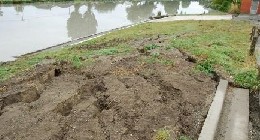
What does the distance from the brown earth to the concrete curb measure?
17cm

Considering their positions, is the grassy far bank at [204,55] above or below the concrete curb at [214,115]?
above

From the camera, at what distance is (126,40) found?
1781 centimetres

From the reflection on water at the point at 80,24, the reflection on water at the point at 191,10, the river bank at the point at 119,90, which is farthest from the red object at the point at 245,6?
the river bank at the point at 119,90

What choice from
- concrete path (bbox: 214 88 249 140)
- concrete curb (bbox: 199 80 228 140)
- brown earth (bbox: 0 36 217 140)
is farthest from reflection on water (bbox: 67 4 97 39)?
concrete path (bbox: 214 88 249 140)

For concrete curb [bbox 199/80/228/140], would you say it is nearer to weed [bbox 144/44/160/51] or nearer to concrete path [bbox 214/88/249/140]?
concrete path [bbox 214/88/249/140]

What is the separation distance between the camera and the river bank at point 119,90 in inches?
299

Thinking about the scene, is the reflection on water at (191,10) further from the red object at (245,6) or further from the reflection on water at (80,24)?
the reflection on water at (80,24)

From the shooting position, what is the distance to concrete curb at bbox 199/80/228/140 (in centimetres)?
780

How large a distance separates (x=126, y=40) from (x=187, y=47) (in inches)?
159

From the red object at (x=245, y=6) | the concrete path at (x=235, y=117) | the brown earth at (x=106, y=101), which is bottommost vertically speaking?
the concrete path at (x=235, y=117)

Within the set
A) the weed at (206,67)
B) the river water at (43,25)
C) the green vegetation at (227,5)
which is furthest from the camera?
the green vegetation at (227,5)

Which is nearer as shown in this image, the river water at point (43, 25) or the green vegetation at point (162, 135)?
the green vegetation at point (162, 135)

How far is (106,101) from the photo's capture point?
29.2 feet

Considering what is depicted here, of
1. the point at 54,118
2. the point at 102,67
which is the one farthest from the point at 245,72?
the point at 54,118
